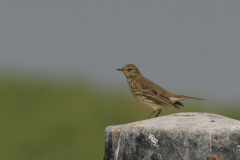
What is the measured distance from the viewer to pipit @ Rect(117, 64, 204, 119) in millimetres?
9203

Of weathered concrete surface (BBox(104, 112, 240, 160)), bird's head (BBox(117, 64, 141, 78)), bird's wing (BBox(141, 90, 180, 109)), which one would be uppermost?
bird's head (BBox(117, 64, 141, 78))

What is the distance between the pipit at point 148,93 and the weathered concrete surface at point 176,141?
13.8 ft

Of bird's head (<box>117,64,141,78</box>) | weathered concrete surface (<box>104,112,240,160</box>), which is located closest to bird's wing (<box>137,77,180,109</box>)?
bird's head (<box>117,64,141,78</box>)

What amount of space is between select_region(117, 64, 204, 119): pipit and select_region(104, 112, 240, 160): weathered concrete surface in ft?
13.8

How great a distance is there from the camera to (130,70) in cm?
1002

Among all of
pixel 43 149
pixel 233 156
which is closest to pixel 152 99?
pixel 43 149

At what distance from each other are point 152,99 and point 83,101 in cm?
508

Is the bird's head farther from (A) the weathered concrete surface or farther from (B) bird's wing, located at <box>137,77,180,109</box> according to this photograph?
(A) the weathered concrete surface

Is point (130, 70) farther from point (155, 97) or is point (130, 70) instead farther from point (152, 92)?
point (155, 97)

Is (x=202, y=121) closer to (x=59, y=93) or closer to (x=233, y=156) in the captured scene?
(x=233, y=156)

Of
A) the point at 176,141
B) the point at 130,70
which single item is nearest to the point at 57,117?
the point at 130,70

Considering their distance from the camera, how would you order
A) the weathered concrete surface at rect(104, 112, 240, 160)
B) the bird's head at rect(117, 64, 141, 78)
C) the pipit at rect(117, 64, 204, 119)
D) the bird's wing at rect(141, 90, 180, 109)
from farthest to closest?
the bird's head at rect(117, 64, 141, 78) < the pipit at rect(117, 64, 204, 119) < the bird's wing at rect(141, 90, 180, 109) < the weathered concrete surface at rect(104, 112, 240, 160)

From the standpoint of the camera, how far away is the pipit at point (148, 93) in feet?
30.2

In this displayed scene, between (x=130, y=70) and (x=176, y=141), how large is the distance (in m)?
5.70
